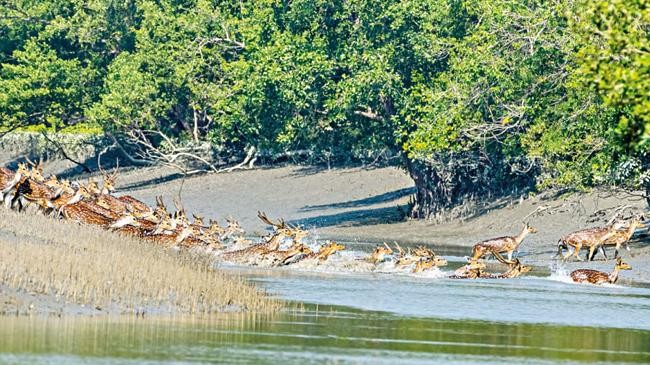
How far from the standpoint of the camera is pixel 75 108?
69500 millimetres

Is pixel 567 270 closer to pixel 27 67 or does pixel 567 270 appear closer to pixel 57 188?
pixel 57 188

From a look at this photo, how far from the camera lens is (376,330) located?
66.2 feet

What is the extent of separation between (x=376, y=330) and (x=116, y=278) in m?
3.54

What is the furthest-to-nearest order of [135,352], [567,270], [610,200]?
[610,200] < [567,270] < [135,352]

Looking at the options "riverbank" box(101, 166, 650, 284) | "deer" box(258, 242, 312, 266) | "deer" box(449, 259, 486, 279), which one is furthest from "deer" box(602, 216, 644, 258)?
"deer" box(258, 242, 312, 266)

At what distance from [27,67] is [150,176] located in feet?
28.2

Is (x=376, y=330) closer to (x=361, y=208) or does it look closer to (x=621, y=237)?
(x=621, y=237)

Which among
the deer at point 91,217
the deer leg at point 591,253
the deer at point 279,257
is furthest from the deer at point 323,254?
the deer leg at point 591,253

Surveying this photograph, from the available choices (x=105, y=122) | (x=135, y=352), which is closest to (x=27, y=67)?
(x=105, y=122)

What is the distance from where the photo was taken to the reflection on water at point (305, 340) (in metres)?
16.5

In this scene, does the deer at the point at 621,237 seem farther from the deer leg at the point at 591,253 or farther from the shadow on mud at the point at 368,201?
the shadow on mud at the point at 368,201

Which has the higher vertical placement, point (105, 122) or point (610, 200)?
point (105, 122)

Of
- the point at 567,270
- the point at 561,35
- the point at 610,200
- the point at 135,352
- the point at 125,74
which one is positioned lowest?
the point at 135,352

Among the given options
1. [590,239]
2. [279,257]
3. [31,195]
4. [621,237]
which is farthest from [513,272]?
[31,195]
